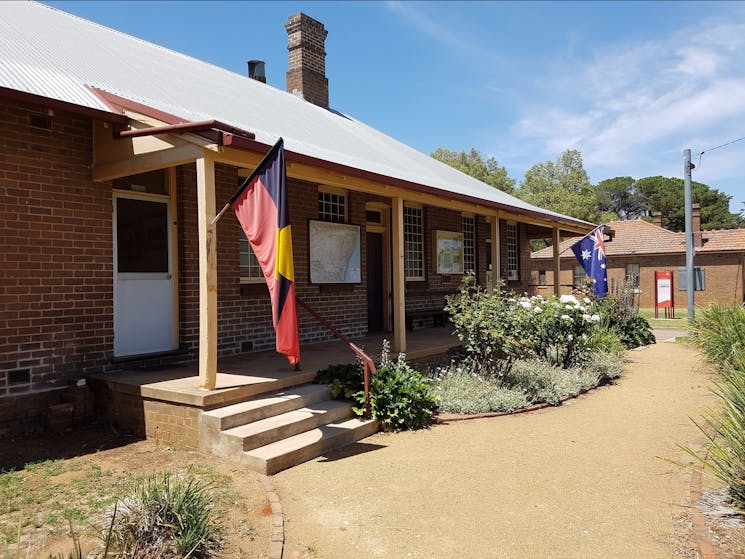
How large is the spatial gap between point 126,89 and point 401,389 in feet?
17.3

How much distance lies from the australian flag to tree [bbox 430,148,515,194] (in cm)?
3103

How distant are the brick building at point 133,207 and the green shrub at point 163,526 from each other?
6.94 feet

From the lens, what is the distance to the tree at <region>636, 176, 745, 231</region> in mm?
56062

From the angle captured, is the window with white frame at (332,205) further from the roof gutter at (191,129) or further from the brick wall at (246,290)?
the roof gutter at (191,129)

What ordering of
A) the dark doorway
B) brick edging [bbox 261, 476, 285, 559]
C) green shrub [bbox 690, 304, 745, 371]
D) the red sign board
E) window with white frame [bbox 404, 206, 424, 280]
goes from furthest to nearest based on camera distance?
1. the red sign board
2. window with white frame [bbox 404, 206, 424, 280]
3. the dark doorway
4. green shrub [bbox 690, 304, 745, 371]
5. brick edging [bbox 261, 476, 285, 559]

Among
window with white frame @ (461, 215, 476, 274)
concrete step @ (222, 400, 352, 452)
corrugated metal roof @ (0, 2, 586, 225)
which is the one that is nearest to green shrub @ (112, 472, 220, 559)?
concrete step @ (222, 400, 352, 452)

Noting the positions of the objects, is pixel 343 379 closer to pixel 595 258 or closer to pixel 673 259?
pixel 595 258

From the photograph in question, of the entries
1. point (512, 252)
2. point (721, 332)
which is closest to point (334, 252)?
point (721, 332)

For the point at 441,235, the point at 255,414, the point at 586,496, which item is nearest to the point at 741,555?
the point at 586,496

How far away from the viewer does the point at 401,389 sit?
636cm

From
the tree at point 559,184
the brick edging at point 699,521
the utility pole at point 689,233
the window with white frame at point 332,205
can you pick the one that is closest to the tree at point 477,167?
the tree at point 559,184

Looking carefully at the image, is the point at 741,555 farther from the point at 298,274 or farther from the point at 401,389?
the point at 298,274

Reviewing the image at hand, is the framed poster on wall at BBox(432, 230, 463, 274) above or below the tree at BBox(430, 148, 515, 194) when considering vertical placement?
below

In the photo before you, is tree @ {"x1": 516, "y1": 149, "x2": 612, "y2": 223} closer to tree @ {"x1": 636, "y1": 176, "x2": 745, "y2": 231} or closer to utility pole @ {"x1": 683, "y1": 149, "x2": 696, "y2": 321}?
tree @ {"x1": 636, "y1": 176, "x2": 745, "y2": 231}
